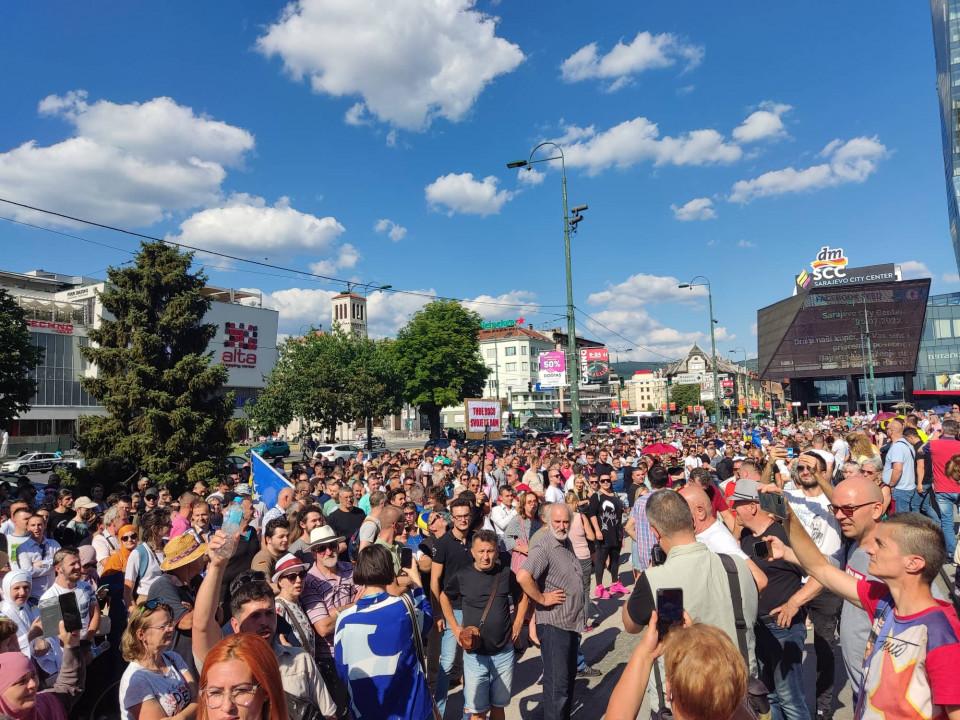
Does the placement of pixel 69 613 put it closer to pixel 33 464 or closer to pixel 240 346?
pixel 33 464

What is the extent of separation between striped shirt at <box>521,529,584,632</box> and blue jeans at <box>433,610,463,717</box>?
2.40 feet

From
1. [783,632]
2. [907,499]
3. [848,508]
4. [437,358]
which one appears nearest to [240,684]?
[848,508]

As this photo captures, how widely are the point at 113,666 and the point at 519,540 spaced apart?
3664mm

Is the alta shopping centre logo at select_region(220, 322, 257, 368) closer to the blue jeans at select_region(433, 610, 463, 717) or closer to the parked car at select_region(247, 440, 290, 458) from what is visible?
the parked car at select_region(247, 440, 290, 458)

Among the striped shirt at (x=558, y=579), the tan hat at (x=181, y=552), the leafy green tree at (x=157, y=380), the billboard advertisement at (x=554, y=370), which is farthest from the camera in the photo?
the billboard advertisement at (x=554, y=370)

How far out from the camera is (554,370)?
23984mm

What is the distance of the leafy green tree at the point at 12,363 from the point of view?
2048cm

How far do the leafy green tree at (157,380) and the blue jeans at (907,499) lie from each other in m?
18.5

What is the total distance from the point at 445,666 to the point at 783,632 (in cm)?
248

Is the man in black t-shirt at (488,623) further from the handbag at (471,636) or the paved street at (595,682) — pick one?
the paved street at (595,682)

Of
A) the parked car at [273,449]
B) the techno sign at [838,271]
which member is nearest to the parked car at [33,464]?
the parked car at [273,449]

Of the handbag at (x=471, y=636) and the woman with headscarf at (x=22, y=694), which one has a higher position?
the woman with headscarf at (x=22, y=694)

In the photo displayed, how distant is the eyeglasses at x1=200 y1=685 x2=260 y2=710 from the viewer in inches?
85.5

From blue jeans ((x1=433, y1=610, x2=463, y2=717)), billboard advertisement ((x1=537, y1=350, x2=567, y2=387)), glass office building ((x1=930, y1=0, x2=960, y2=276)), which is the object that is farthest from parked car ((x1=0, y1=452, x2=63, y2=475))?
glass office building ((x1=930, y1=0, x2=960, y2=276))
